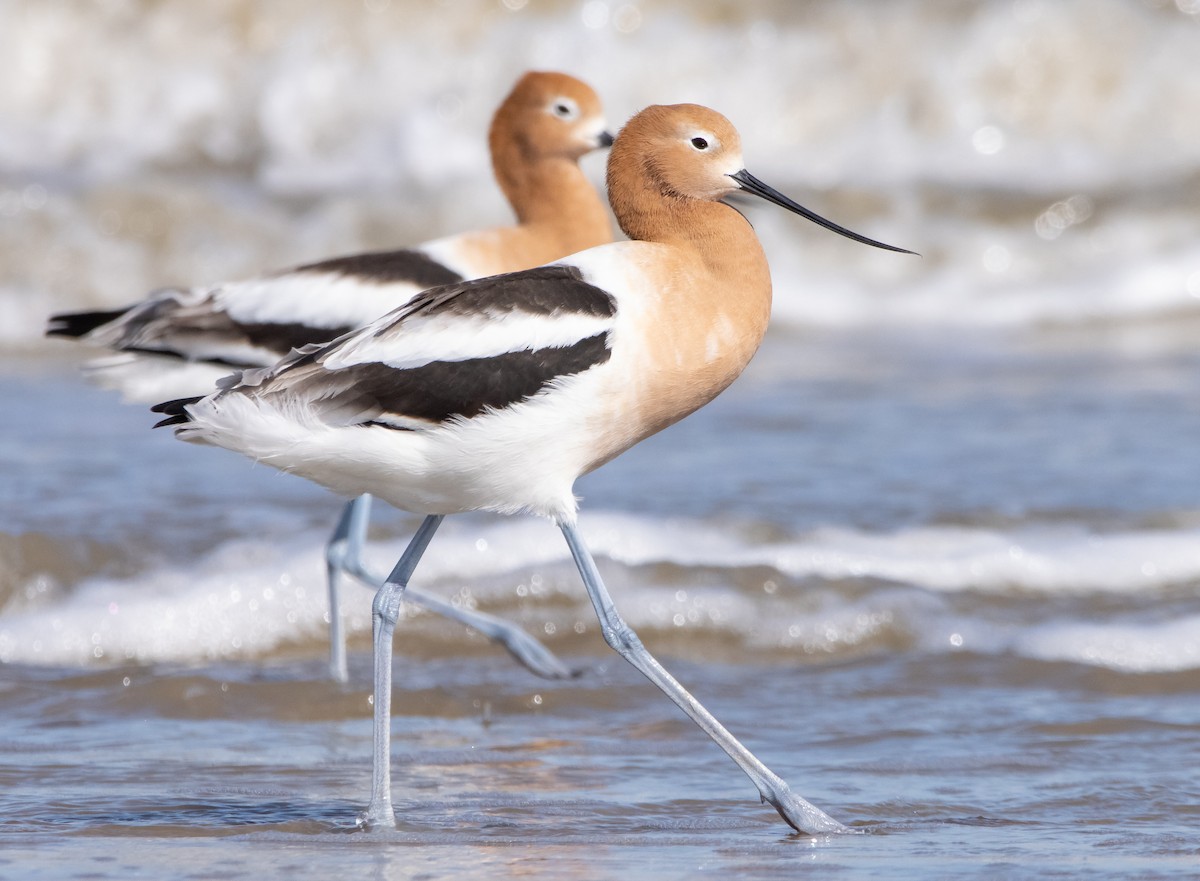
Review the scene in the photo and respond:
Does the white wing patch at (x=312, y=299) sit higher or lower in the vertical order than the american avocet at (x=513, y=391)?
higher

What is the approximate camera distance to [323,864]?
4484mm

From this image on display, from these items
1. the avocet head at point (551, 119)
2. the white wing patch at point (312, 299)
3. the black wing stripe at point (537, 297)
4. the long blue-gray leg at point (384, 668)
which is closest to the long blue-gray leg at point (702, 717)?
the long blue-gray leg at point (384, 668)

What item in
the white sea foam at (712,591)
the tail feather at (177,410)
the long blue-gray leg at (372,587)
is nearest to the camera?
the tail feather at (177,410)

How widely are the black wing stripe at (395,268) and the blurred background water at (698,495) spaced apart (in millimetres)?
1327

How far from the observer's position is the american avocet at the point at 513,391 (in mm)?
4637

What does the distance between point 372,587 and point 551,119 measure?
6.64 ft

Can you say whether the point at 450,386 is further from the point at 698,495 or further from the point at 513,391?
the point at 698,495

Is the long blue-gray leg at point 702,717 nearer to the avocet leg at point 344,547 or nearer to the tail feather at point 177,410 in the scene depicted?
Result: the tail feather at point 177,410

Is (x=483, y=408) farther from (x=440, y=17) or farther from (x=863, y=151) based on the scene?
(x=440, y=17)

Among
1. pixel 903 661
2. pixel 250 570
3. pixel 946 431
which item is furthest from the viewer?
pixel 946 431

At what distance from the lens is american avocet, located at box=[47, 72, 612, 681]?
6.83 metres

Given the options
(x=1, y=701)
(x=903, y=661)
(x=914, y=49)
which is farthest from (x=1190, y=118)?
(x=1, y=701)

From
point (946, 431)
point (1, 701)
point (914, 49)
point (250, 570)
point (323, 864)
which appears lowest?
point (323, 864)

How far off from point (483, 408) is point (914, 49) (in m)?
13.6
